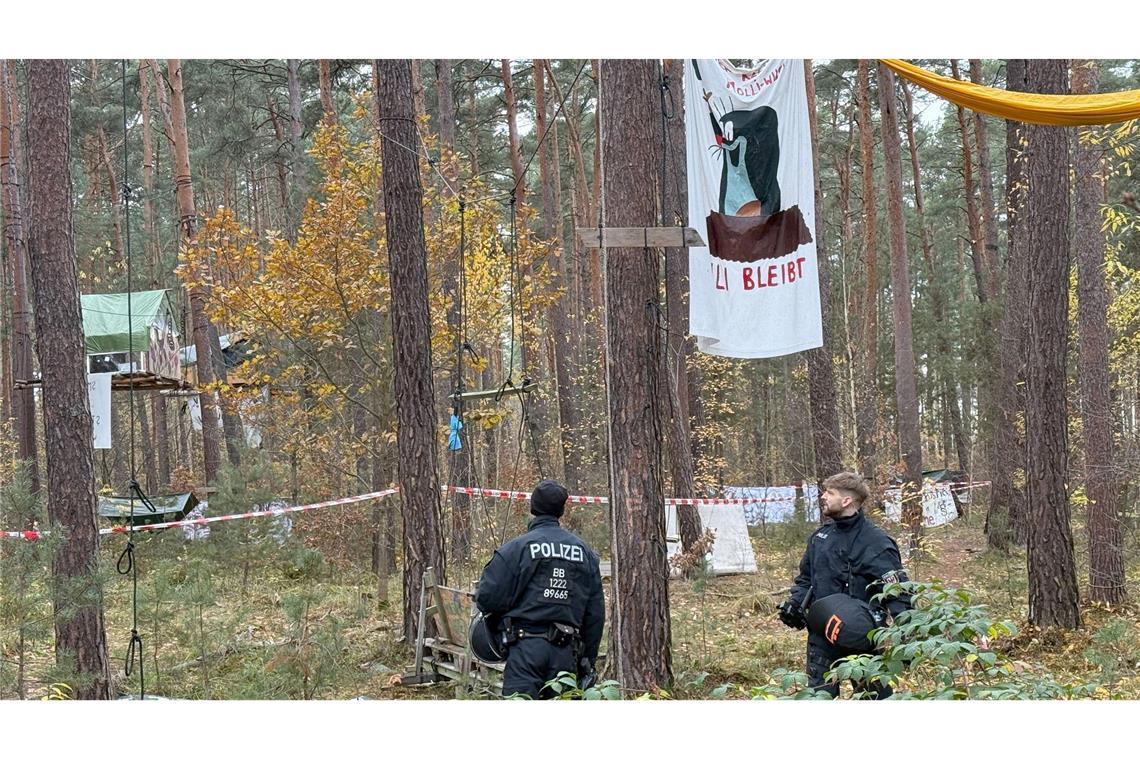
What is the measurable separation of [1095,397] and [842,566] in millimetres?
6531

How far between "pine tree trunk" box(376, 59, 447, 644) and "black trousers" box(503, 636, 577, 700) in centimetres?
449

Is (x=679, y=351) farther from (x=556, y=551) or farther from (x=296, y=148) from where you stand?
(x=556, y=551)

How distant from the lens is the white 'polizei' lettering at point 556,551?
509cm

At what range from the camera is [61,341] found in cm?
805

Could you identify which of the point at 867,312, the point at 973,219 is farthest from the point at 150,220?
the point at 973,219

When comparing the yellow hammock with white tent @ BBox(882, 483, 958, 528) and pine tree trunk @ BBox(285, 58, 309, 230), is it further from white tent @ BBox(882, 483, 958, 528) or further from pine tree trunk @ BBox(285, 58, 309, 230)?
pine tree trunk @ BBox(285, 58, 309, 230)

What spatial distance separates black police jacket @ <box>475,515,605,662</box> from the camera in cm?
509

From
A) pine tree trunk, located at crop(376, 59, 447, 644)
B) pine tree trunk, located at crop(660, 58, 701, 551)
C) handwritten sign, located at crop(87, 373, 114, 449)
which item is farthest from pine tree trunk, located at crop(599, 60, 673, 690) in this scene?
pine tree trunk, located at crop(660, 58, 701, 551)

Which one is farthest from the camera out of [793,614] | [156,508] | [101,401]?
[156,508]

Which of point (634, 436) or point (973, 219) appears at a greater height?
point (973, 219)

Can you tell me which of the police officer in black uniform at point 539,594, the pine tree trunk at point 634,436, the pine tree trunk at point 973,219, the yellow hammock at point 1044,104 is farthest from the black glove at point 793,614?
the pine tree trunk at point 973,219

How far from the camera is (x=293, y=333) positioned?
12.5m

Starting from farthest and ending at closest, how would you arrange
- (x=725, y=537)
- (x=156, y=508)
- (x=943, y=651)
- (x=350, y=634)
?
(x=156, y=508), (x=725, y=537), (x=350, y=634), (x=943, y=651)

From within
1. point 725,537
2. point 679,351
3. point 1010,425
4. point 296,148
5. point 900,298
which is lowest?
point 725,537
